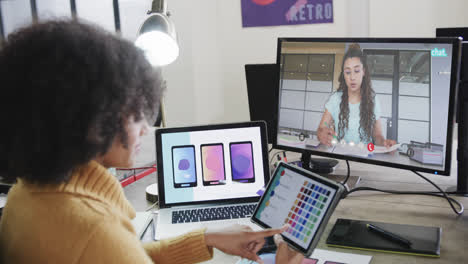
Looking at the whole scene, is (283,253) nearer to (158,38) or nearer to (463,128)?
(463,128)

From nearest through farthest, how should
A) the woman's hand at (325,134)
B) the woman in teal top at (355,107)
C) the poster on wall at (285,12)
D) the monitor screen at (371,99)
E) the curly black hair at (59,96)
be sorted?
the curly black hair at (59,96) < the monitor screen at (371,99) < the woman in teal top at (355,107) < the woman's hand at (325,134) < the poster on wall at (285,12)

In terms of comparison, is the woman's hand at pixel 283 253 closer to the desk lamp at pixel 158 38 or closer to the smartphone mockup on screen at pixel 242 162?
the smartphone mockup on screen at pixel 242 162

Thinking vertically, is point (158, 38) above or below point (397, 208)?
above

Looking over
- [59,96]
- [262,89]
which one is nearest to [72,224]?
[59,96]

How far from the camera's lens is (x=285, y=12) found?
136 inches

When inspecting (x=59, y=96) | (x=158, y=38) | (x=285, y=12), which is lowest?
(x=59, y=96)

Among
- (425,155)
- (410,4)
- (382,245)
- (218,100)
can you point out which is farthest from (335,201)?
(218,100)

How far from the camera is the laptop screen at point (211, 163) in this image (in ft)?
4.49

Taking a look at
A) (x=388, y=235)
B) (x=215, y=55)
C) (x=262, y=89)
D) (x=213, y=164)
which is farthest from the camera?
(x=215, y=55)

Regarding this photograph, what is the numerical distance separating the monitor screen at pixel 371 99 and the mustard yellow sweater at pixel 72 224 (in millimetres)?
805

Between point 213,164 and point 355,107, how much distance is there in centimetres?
46

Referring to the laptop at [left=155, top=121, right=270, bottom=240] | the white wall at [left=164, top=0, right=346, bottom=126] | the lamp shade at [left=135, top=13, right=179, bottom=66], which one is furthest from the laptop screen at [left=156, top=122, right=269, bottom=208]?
the white wall at [left=164, top=0, right=346, bottom=126]

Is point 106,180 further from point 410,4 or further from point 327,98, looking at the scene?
point 410,4

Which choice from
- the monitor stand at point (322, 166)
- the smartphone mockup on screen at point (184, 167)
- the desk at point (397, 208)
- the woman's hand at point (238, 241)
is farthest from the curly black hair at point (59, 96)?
the monitor stand at point (322, 166)
